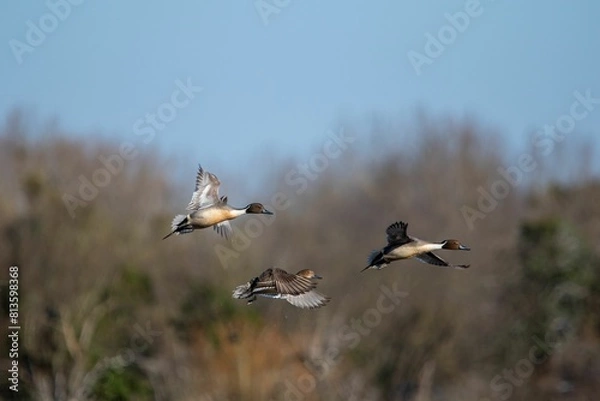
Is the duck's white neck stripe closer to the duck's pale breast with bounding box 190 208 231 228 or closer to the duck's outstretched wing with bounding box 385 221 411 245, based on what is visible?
the duck's pale breast with bounding box 190 208 231 228

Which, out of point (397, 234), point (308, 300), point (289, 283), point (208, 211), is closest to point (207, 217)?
point (208, 211)

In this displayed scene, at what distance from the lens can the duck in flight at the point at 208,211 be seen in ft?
40.2

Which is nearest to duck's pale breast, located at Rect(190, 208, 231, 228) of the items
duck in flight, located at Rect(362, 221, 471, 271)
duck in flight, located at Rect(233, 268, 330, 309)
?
duck in flight, located at Rect(233, 268, 330, 309)

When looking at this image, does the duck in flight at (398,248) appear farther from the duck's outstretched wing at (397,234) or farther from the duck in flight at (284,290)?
the duck in flight at (284,290)

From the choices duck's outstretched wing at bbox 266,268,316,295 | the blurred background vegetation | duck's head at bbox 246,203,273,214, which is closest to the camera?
duck's outstretched wing at bbox 266,268,316,295

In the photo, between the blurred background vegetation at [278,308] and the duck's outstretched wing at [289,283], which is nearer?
the duck's outstretched wing at [289,283]

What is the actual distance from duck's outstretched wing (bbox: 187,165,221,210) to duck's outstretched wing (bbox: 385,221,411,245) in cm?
171

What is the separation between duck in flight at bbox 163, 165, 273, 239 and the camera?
12266 millimetres

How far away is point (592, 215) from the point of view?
124 feet

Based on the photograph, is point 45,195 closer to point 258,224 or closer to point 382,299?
point 258,224

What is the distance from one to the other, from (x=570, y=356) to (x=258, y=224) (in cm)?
862

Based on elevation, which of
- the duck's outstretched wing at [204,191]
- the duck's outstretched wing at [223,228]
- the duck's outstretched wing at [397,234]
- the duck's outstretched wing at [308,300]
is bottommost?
the duck's outstretched wing at [308,300]

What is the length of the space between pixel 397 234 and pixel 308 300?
0.96 meters

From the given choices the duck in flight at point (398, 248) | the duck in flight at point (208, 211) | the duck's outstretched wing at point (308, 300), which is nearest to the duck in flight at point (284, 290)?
the duck's outstretched wing at point (308, 300)
